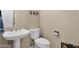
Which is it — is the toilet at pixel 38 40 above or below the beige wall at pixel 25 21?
below

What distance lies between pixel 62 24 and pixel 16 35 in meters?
0.51

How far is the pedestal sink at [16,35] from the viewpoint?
1.35 m

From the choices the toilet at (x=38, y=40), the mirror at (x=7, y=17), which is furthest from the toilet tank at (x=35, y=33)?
the mirror at (x=7, y=17)

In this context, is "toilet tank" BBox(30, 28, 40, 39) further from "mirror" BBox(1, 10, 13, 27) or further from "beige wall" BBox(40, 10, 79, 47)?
"mirror" BBox(1, 10, 13, 27)

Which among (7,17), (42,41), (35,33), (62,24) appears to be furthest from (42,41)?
(7,17)

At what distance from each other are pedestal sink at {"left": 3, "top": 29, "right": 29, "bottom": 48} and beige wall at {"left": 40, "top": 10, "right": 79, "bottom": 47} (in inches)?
8.0

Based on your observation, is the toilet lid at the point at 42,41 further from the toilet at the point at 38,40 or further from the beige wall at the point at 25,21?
the beige wall at the point at 25,21

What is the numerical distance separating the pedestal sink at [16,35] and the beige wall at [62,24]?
20cm

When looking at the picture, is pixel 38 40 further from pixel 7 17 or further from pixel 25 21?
pixel 7 17

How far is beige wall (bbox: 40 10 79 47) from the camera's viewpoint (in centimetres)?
134

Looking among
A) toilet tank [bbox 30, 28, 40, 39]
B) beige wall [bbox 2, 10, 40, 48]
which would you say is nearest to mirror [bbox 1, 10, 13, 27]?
beige wall [bbox 2, 10, 40, 48]
